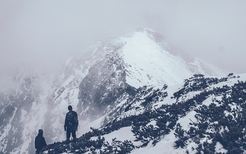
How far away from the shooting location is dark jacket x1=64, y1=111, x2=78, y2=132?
2815 inches

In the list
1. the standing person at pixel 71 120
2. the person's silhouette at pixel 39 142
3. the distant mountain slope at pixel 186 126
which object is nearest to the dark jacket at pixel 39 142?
the person's silhouette at pixel 39 142

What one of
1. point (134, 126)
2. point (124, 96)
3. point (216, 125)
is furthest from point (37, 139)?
point (124, 96)

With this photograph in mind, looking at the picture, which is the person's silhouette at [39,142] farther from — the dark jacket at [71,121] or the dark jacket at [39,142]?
the dark jacket at [71,121]

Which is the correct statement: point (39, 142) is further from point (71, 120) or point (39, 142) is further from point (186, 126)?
point (186, 126)

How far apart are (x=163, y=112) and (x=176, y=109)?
264 cm

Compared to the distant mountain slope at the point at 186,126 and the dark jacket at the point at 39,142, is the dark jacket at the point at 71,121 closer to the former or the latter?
the distant mountain slope at the point at 186,126

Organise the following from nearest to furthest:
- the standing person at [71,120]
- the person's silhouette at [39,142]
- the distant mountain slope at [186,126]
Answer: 1. the distant mountain slope at [186,126]
2. the standing person at [71,120]
3. the person's silhouette at [39,142]

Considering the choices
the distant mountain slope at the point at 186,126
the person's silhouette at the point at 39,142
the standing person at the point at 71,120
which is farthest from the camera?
the person's silhouette at the point at 39,142

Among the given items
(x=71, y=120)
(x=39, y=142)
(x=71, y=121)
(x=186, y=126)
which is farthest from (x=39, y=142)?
(x=186, y=126)

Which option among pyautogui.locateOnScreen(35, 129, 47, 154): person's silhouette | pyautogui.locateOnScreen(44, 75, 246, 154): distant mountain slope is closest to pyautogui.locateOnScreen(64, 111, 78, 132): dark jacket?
pyautogui.locateOnScreen(44, 75, 246, 154): distant mountain slope

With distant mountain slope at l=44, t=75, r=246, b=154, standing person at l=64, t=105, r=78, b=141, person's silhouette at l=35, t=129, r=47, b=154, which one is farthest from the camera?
person's silhouette at l=35, t=129, r=47, b=154

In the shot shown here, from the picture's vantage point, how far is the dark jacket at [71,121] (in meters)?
71.5

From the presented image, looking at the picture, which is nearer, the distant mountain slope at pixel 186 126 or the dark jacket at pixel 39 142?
the distant mountain slope at pixel 186 126

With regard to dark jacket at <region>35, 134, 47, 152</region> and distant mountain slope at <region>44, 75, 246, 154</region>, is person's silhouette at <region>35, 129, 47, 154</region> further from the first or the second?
distant mountain slope at <region>44, 75, 246, 154</region>
